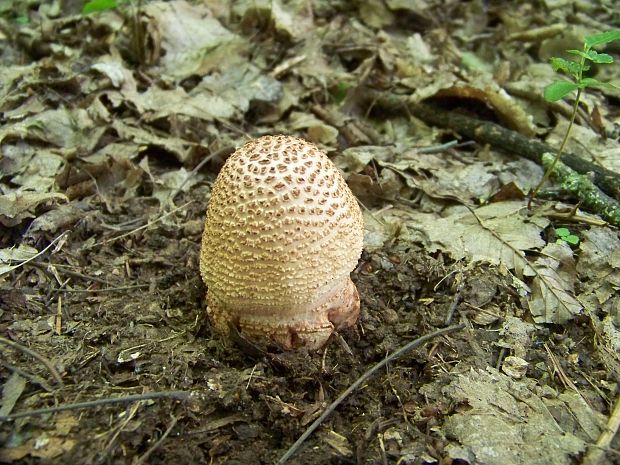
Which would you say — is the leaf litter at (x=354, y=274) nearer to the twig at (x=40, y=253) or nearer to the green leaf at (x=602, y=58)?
the twig at (x=40, y=253)

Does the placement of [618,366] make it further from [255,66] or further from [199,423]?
[255,66]

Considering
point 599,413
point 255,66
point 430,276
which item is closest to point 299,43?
point 255,66

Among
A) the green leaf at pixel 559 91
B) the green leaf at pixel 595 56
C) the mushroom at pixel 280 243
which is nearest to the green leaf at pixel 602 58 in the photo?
the green leaf at pixel 595 56

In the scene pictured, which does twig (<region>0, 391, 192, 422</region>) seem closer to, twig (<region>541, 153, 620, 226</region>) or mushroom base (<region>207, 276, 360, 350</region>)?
mushroom base (<region>207, 276, 360, 350</region>)

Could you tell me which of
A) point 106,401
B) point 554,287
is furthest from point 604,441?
point 106,401

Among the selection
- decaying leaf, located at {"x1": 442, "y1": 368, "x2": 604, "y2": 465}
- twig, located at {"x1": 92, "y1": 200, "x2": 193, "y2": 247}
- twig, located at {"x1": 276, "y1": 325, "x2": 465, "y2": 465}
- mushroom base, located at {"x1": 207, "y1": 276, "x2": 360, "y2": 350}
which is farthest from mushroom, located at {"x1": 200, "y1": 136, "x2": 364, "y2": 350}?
twig, located at {"x1": 92, "y1": 200, "x2": 193, "y2": 247}

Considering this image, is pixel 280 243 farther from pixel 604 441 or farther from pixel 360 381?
pixel 604 441
